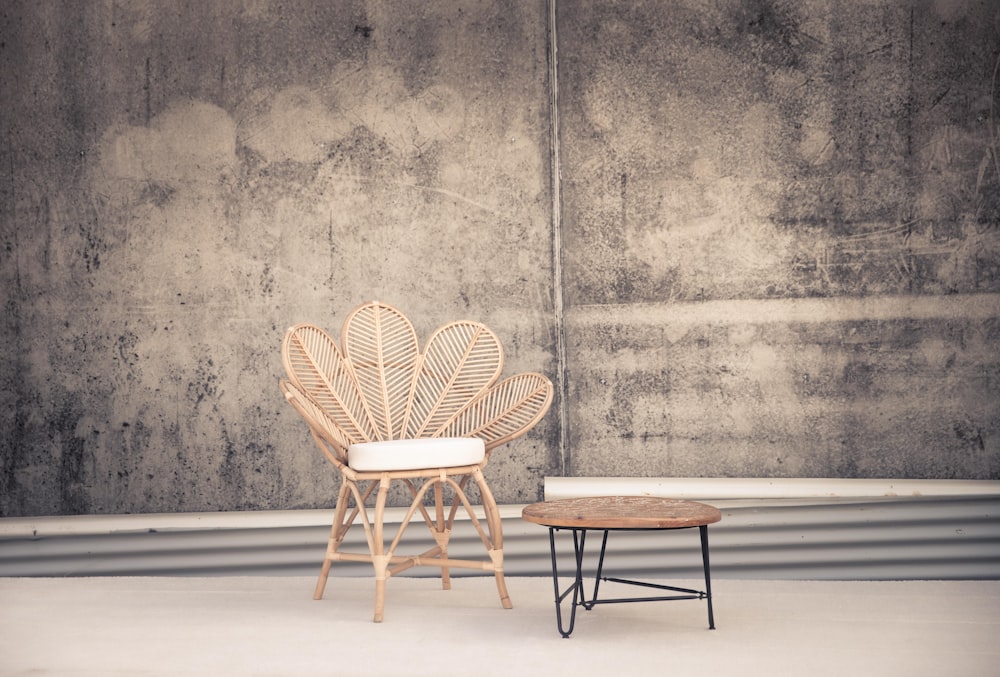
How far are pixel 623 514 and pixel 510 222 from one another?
1610 millimetres

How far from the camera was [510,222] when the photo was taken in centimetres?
377

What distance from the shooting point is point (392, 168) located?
12.5ft

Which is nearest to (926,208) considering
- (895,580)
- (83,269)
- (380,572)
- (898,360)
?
(898,360)

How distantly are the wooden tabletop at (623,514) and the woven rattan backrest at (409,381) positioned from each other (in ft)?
1.46

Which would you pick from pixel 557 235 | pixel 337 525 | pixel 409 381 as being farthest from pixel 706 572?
pixel 557 235

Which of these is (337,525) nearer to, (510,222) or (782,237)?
(510,222)

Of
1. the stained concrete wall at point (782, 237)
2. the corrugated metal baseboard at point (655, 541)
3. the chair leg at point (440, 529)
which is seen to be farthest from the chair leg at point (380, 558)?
the stained concrete wall at point (782, 237)

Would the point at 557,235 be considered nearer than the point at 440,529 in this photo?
No

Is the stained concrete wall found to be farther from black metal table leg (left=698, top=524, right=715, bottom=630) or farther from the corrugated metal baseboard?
black metal table leg (left=698, top=524, right=715, bottom=630)

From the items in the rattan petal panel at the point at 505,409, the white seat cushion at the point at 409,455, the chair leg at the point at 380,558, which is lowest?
the chair leg at the point at 380,558

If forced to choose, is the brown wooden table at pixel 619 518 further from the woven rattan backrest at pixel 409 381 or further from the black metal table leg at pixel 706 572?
the woven rattan backrest at pixel 409 381

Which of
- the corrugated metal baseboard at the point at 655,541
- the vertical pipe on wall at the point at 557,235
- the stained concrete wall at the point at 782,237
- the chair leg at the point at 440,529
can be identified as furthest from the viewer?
the vertical pipe on wall at the point at 557,235

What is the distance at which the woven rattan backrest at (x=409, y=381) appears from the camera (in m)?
3.15

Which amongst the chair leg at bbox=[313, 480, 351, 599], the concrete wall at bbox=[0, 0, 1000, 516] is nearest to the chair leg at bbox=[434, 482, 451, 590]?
the chair leg at bbox=[313, 480, 351, 599]
